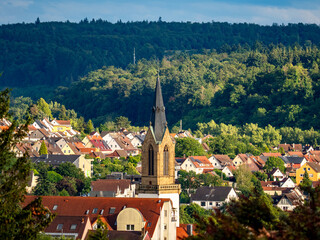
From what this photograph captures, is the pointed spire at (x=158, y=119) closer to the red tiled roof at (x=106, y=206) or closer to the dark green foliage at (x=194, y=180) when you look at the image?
the red tiled roof at (x=106, y=206)

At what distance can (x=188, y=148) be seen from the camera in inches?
4176

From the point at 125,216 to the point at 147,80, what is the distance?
15370cm

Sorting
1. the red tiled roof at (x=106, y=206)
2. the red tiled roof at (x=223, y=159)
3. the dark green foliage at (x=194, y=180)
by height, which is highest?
the red tiled roof at (x=223, y=159)

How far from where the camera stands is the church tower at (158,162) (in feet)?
163

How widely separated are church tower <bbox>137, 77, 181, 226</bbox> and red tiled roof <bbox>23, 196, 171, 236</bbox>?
7.69ft

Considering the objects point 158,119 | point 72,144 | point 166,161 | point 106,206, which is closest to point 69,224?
point 106,206

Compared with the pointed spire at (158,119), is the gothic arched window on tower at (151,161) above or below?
below

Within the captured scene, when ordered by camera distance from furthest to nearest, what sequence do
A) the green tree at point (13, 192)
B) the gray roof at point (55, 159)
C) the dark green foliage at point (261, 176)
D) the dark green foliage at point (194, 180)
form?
the dark green foliage at point (261, 176) → the dark green foliage at point (194, 180) → the gray roof at point (55, 159) → the green tree at point (13, 192)

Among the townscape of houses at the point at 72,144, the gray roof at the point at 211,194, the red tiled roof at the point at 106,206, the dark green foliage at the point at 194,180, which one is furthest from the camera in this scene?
the townscape of houses at the point at 72,144

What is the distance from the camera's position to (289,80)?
164m

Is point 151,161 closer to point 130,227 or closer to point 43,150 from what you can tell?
point 130,227

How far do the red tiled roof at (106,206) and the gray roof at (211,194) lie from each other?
101ft

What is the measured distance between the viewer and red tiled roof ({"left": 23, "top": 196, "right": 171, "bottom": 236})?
149ft

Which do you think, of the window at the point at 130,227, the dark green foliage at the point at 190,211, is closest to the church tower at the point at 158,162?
the window at the point at 130,227
